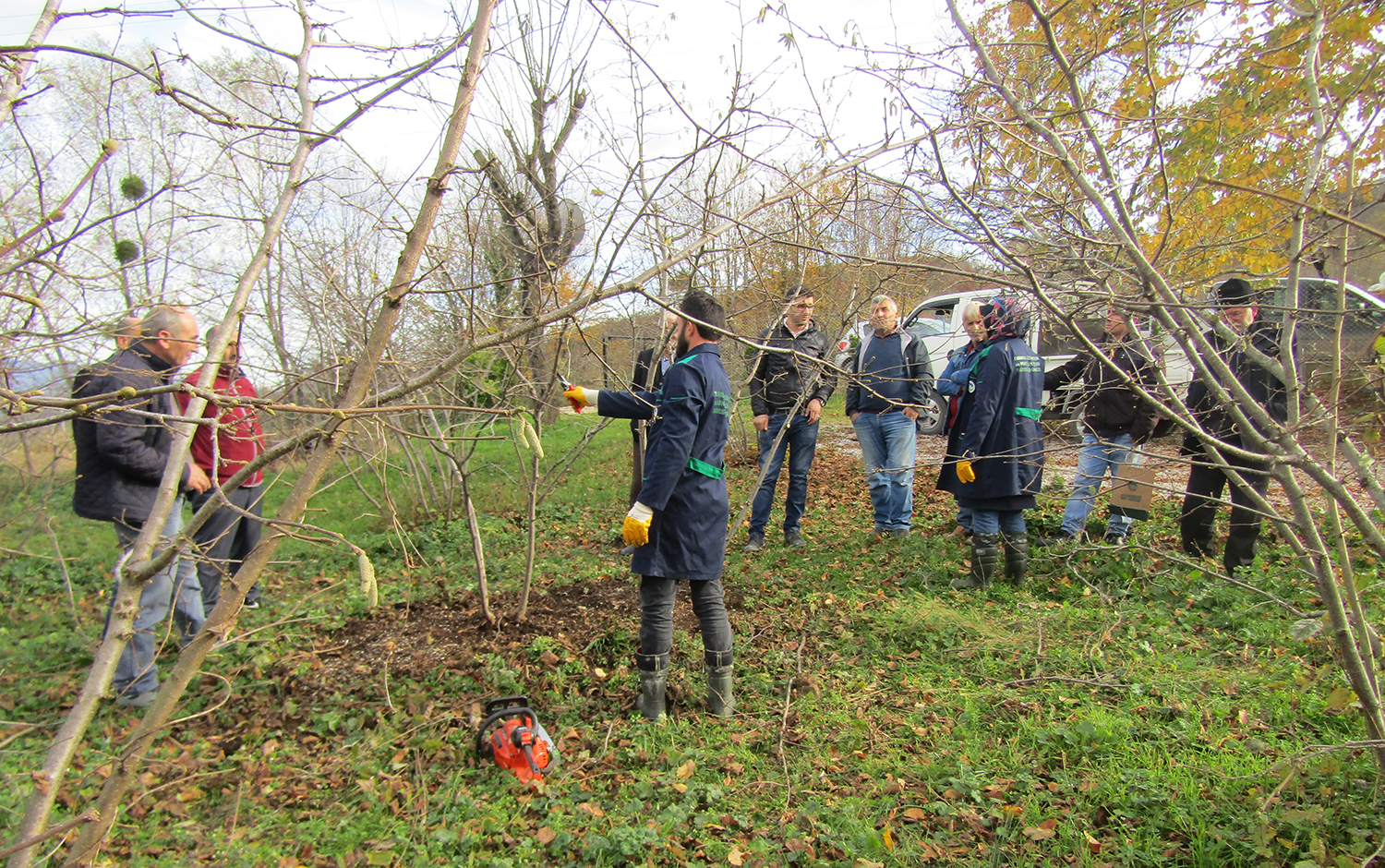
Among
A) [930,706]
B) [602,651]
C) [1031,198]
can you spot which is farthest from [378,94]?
[930,706]

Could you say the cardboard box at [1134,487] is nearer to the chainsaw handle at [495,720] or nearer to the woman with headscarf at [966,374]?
the woman with headscarf at [966,374]

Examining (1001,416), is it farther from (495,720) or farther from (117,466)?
(117,466)

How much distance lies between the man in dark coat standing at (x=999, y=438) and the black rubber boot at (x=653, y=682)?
2.34 m

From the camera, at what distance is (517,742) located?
288 cm

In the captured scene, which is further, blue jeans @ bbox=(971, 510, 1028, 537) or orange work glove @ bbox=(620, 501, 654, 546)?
blue jeans @ bbox=(971, 510, 1028, 537)

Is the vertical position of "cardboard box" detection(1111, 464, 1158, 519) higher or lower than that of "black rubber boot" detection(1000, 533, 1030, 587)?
higher

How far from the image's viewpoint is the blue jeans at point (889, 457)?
18.4 ft

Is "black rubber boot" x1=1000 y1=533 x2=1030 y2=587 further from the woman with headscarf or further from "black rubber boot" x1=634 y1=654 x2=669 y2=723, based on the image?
"black rubber boot" x1=634 y1=654 x2=669 y2=723

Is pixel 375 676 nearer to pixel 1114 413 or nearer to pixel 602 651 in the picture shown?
pixel 602 651

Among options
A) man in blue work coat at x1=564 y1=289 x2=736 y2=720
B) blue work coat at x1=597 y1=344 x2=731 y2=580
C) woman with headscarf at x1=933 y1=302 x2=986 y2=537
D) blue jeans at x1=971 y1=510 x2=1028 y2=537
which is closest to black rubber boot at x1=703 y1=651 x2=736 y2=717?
man in blue work coat at x1=564 y1=289 x2=736 y2=720

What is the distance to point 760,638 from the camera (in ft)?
13.4

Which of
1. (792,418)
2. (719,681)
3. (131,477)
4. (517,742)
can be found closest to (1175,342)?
(719,681)

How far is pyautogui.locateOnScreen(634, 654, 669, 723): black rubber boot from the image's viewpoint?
3.22 metres

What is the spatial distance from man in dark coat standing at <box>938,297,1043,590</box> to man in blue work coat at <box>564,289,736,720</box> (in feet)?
6.79
